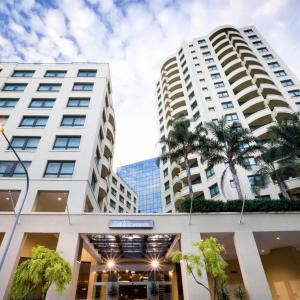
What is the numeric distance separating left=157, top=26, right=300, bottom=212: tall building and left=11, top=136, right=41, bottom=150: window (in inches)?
665

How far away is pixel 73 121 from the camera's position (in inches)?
1103

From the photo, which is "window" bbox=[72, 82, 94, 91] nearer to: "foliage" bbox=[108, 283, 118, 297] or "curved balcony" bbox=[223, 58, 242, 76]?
"foliage" bbox=[108, 283, 118, 297]

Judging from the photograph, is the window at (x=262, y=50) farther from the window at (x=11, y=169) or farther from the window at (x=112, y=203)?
the window at (x=11, y=169)

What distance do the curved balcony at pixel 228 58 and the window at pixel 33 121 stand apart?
39.4m

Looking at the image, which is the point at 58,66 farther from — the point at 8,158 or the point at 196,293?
the point at 196,293

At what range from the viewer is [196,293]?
16.0m

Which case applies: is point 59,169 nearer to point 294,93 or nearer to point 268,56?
point 294,93

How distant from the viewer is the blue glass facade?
8262 centimetres

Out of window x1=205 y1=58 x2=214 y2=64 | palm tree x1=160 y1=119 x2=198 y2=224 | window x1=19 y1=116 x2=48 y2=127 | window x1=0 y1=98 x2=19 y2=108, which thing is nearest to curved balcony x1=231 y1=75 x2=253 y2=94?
window x1=205 y1=58 x2=214 y2=64

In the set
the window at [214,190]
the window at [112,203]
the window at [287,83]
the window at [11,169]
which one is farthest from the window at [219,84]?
the window at [11,169]

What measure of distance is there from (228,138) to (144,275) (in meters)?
17.9

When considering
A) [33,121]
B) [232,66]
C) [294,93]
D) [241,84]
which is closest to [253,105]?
[241,84]

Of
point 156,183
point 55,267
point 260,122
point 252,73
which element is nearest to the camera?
point 55,267

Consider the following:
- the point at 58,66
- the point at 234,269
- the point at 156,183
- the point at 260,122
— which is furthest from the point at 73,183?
the point at 156,183
